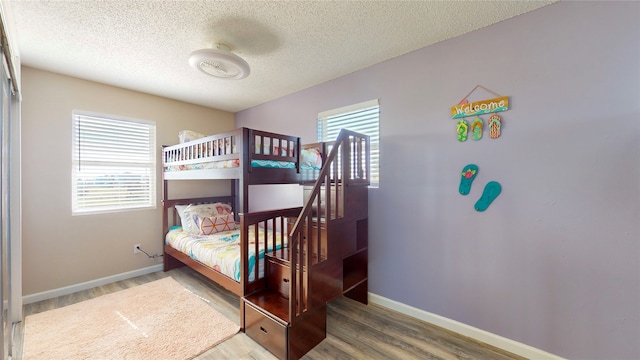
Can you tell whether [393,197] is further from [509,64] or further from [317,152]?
[509,64]

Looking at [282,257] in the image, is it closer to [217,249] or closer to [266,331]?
[266,331]

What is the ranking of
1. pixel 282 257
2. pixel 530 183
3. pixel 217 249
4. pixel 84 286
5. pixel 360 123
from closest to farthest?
pixel 530 183
pixel 282 257
pixel 217 249
pixel 360 123
pixel 84 286

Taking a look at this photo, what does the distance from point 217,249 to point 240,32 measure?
6.62 ft

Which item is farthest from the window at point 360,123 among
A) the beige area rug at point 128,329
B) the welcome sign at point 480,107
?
the beige area rug at point 128,329

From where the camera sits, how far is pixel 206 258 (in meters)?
2.55

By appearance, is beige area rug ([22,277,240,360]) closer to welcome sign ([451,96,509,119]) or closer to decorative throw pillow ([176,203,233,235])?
decorative throw pillow ([176,203,233,235])

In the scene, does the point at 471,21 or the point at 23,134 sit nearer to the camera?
the point at 471,21

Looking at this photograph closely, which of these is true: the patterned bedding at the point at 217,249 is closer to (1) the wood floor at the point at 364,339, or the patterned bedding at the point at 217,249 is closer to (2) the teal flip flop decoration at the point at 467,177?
(1) the wood floor at the point at 364,339

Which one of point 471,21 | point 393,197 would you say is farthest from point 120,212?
point 471,21

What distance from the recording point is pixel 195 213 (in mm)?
3330

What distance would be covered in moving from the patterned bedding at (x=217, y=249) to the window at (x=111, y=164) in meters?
0.72

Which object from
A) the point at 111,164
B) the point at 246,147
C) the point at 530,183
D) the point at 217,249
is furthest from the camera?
the point at 111,164

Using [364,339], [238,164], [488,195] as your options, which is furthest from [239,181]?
[488,195]

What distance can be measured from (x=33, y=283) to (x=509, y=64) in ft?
15.9
